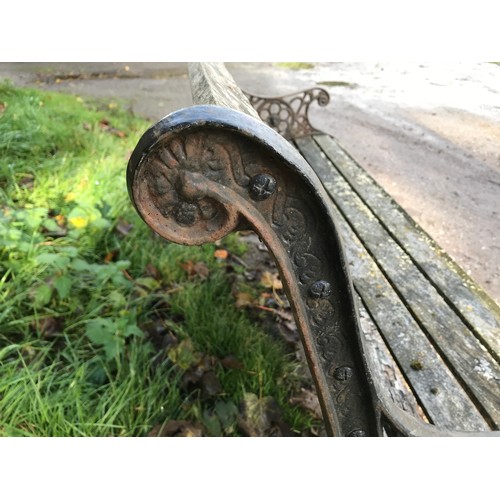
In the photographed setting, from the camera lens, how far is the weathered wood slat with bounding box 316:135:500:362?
115 centimetres

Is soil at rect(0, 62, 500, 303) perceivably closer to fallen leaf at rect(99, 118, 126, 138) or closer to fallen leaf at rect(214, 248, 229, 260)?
fallen leaf at rect(99, 118, 126, 138)

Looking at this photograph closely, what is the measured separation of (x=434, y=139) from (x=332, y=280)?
107cm

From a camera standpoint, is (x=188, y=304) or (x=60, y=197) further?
(x=60, y=197)

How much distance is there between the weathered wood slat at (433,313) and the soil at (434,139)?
6.3 inches

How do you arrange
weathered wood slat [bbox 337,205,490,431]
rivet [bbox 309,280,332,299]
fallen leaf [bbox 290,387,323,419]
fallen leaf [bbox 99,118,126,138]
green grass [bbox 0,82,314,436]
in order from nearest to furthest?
1. rivet [bbox 309,280,332,299]
2. weathered wood slat [bbox 337,205,490,431]
3. green grass [bbox 0,82,314,436]
4. fallen leaf [bbox 290,387,323,419]
5. fallen leaf [bbox 99,118,126,138]

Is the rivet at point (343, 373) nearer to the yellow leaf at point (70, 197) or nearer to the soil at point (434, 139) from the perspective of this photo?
the soil at point (434, 139)

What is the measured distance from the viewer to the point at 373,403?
0.80m

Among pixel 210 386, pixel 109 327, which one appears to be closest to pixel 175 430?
pixel 210 386

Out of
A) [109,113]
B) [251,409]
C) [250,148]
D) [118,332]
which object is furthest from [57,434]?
[109,113]

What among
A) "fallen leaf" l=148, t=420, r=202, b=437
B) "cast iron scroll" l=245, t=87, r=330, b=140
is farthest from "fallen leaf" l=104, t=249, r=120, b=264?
"cast iron scroll" l=245, t=87, r=330, b=140

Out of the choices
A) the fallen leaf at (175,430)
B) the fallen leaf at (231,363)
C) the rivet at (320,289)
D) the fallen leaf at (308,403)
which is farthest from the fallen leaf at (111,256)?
the rivet at (320,289)

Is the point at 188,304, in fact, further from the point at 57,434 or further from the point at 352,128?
the point at 352,128

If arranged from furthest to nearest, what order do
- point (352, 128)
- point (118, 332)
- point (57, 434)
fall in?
point (352, 128), point (118, 332), point (57, 434)

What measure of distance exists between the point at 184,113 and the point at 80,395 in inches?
38.5
